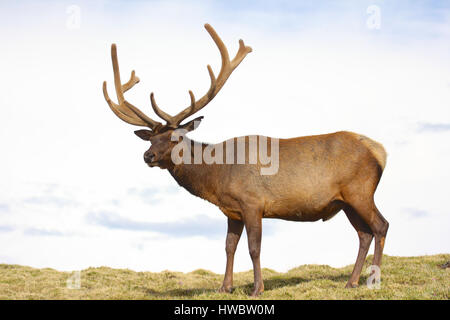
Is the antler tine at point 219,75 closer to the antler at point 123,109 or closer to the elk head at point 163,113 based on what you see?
the elk head at point 163,113

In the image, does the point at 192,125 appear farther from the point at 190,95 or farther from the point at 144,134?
the point at 144,134

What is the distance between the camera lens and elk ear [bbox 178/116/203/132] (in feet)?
37.5

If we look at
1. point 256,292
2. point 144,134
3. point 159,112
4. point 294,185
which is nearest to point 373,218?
point 294,185

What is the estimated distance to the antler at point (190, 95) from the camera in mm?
11594

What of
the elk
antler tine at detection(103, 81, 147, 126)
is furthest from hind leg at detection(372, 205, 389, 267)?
antler tine at detection(103, 81, 147, 126)

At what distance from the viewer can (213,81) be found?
11.9 metres

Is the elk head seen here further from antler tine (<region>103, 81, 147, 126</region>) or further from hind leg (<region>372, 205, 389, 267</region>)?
hind leg (<region>372, 205, 389, 267</region>)

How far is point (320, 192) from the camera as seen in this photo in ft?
36.5

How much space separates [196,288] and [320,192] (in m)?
3.79

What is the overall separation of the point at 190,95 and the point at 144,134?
1221 mm

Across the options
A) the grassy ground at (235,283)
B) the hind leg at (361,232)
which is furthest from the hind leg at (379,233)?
the grassy ground at (235,283)

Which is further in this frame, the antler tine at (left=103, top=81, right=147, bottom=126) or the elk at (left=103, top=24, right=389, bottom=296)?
the antler tine at (left=103, top=81, right=147, bottom=126)

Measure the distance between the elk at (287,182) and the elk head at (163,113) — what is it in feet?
0.07
